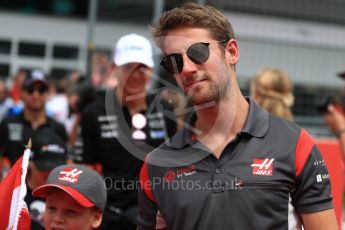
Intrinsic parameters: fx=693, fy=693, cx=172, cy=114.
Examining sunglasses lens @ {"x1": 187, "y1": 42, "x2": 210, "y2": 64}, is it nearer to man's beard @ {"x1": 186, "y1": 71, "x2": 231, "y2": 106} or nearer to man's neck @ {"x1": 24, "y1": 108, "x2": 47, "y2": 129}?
man's beard @ {"x1": 186, "y1": 71, "x2": 231, "y2": 106}

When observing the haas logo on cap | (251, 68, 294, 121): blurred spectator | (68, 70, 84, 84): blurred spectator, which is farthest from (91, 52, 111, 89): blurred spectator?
the haas logo on cap

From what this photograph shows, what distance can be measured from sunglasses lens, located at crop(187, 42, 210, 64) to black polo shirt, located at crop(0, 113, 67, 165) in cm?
329

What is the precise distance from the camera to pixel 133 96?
16.5ft

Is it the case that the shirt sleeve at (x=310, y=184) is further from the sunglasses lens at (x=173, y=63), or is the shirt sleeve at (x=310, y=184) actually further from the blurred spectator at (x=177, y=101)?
the blurred spectator at (x=177, y=101)

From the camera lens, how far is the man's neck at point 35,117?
6.47m

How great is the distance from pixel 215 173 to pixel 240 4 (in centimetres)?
771

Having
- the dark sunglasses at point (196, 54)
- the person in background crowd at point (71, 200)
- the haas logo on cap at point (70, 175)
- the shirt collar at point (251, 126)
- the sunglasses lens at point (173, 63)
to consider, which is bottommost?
the person in background crowd at point (71, 200)

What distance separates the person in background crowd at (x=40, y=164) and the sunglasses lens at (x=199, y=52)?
2.02m

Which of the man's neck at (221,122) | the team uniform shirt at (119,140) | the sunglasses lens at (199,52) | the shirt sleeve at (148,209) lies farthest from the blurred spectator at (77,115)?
the sunglasses lens at (199,52)

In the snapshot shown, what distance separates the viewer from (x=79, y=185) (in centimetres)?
349

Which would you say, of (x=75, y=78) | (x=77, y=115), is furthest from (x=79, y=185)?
(x=75, y=78)

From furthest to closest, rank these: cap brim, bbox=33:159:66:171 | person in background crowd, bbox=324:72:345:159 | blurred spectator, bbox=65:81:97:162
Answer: person in background crowd, bbox=324:72:345:159, blurred spectator, bbox=65:81:97:162, cap brim, bbox=33:159:66:171

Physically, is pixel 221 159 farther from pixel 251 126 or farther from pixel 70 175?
pixel 70 175

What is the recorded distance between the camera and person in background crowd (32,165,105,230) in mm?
3428
